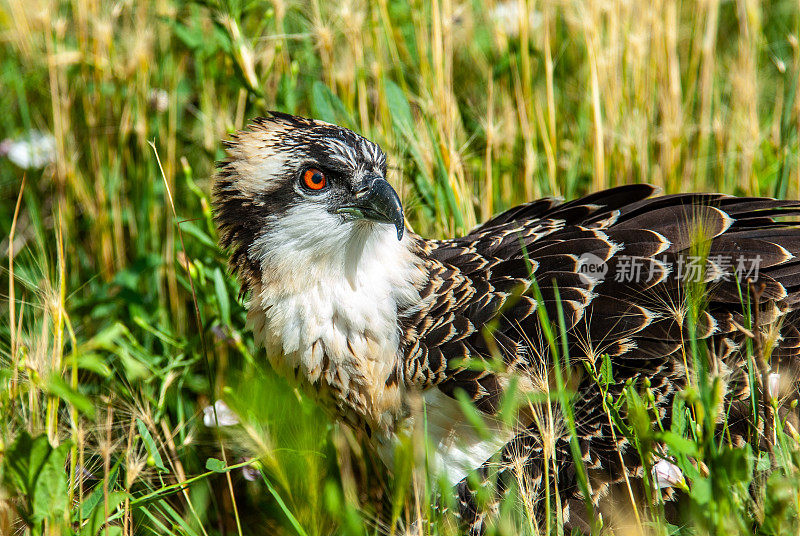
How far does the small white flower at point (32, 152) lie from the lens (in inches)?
176

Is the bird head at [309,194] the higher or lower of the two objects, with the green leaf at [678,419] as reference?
higher

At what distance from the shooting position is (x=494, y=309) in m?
A: 2.71

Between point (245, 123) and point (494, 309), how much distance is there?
1.96 meters

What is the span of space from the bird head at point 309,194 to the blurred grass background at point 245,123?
1.80ft

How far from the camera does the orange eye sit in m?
2.73

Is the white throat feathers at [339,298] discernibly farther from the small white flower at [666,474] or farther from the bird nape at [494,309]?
the small white flower at [666,474]

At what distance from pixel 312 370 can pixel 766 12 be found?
4425 mm

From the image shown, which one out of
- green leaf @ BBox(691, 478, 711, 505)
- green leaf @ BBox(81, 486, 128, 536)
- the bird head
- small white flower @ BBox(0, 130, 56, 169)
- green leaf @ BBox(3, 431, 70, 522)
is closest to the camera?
green leaf @ BBox(691, 478, 711, 505)

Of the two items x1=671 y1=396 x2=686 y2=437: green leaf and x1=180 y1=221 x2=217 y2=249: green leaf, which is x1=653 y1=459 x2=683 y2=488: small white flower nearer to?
x1=671 y1=396 x2=686 y2=437: green leaf

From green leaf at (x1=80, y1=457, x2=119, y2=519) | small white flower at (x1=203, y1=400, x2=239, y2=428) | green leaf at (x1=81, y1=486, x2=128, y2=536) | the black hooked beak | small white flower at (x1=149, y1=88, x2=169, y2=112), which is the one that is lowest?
small white flower at (x1=203, y1=400, x2=239, y2=428)

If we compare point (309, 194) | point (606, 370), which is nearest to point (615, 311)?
point (606, 370)

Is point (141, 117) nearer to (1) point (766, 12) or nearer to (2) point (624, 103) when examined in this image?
(2) point (624, 103)

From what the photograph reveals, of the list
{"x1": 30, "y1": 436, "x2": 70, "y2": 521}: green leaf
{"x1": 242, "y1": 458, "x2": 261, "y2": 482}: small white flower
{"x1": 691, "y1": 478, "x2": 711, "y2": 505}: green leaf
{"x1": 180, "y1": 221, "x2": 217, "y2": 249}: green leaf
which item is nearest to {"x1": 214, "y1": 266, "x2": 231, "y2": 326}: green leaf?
{"x1": 180, "y1": 221, "x2": 217, "y2": 249}: green leaf

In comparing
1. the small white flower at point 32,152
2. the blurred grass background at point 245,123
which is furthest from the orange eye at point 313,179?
the small white flower at point 32,152
